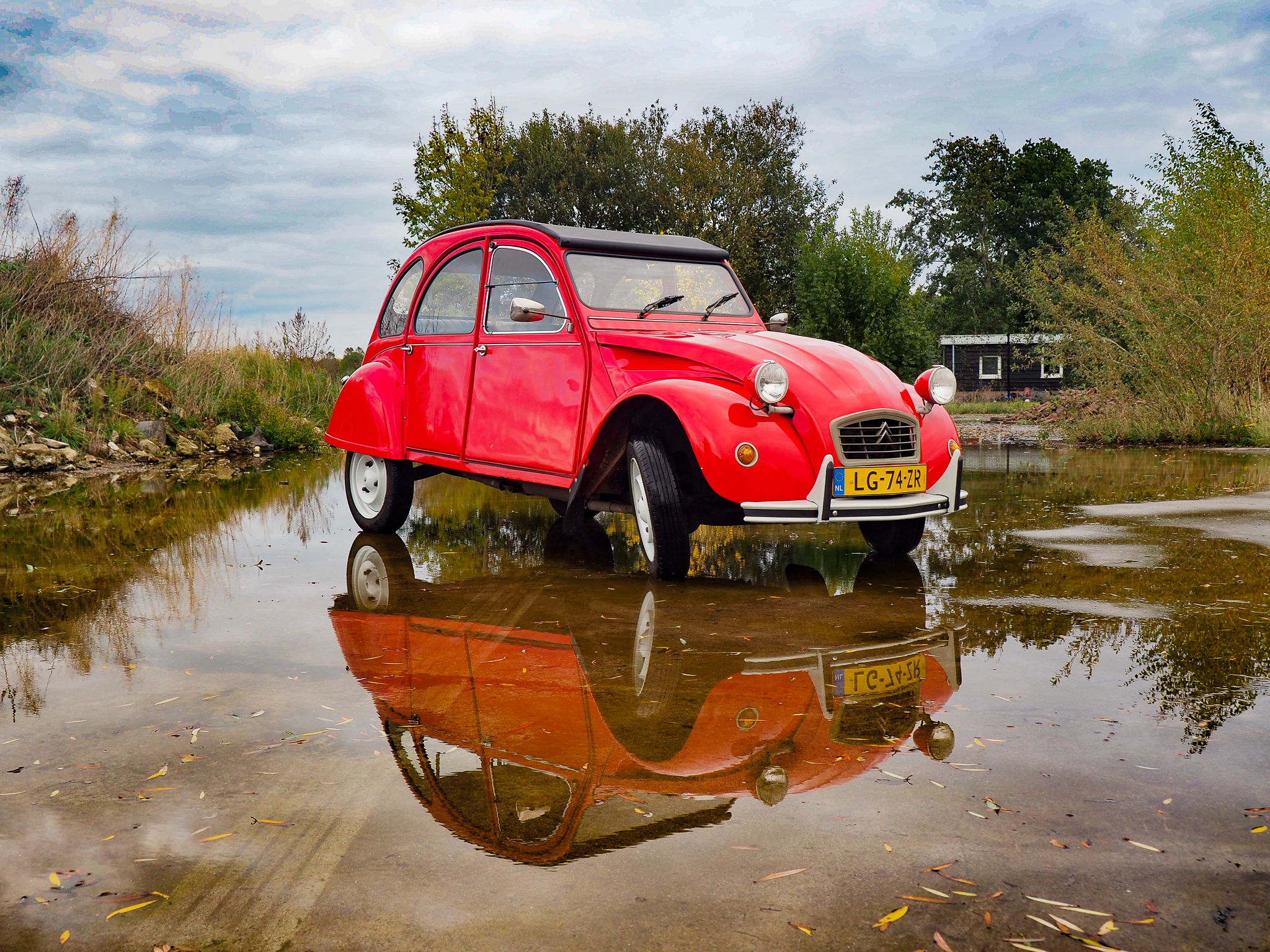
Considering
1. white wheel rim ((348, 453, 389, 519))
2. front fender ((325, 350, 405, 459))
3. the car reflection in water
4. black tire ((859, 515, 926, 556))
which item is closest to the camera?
the car reflection in water

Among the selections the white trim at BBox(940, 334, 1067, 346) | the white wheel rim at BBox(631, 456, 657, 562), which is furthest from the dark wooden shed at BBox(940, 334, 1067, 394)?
the white wheel rim at BBox(631, 456, 657, 562)

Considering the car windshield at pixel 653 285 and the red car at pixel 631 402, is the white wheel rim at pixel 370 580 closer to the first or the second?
the red car at pixel 631 402

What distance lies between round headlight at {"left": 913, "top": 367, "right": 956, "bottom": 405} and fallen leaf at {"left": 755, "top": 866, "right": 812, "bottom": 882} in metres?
4.12

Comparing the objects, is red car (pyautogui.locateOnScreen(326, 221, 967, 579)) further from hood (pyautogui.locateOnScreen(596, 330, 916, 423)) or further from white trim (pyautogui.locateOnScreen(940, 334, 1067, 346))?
white trim (pyautogui.locateOnScreen(940, 334, 1067, 346))

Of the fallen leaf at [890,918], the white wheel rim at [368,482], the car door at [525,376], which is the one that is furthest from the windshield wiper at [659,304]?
the fallen leaf at [890,918]

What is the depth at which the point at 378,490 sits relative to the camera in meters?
7.80

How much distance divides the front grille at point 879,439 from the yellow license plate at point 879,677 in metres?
1.55

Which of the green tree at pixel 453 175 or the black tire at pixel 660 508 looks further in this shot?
the green tree at pixel 453 175

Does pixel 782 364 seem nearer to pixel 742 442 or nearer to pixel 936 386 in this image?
pixel 742 442

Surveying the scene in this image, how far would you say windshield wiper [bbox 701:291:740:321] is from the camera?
22.0 feet

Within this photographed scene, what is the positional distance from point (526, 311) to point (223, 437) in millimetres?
12134

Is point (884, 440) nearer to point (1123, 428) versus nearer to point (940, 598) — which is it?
point (940, 598)

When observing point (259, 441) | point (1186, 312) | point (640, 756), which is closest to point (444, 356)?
point (640, 756)

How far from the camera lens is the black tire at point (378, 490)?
7.62m
